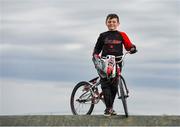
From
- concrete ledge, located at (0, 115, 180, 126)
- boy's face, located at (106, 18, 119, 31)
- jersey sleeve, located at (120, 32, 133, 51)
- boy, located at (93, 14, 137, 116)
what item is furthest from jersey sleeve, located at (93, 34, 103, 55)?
concrete ledge, located at (0, 115, 180, 126)

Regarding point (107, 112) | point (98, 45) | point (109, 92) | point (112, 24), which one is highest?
point (112, 24)

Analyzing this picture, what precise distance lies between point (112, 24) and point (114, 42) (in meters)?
0.38

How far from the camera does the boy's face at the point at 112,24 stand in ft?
46.0

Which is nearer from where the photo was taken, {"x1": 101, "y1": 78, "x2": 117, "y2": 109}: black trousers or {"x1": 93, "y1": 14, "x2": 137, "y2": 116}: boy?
{"x1": 93, "y1": 14, "x2": 137, "y2": 116}: boy

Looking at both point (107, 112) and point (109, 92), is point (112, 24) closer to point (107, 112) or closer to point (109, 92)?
point (109, 92)

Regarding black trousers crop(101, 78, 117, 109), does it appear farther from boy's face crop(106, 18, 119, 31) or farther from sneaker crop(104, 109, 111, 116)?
boy's face crop(106, 18, 119, 31)

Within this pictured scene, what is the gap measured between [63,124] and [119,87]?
1.44 metres

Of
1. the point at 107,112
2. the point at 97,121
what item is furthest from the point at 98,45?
the point at 97,121

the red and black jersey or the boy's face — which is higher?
the boy's face

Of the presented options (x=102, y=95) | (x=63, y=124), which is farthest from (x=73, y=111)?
(x=63, y=124)

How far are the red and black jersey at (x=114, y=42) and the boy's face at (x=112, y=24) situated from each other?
0.09m

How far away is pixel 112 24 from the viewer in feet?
46.1

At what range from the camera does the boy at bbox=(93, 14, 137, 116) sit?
1396 cm

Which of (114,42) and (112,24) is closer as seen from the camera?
(114,42)
